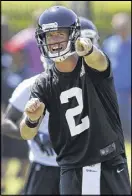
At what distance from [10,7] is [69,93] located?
477cm

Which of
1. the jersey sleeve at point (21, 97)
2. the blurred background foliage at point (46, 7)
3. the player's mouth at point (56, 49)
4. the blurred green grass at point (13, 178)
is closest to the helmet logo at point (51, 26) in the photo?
the player's mouth at point (56, 49)

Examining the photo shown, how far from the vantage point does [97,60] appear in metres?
4.96

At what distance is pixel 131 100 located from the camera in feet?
27.8

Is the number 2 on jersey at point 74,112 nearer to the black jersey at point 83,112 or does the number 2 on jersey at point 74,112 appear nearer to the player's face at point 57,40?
the black jersey at point 83,112

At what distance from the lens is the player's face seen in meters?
5.13

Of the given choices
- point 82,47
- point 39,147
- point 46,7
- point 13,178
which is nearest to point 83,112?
point 82,47

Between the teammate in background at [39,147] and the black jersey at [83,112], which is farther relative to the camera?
the teammate in background at [39,147]

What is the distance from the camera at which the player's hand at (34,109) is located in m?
5.01

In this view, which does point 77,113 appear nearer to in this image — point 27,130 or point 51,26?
point 27,130

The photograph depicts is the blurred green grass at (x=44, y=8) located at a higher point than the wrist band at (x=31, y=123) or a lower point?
lower

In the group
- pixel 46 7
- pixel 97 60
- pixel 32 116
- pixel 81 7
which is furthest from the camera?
pixel 46 7

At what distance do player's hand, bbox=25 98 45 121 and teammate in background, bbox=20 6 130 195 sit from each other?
0.01 meters

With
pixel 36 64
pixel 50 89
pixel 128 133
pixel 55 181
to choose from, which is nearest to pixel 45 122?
pixel 55 181

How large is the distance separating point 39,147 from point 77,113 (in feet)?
5.21
